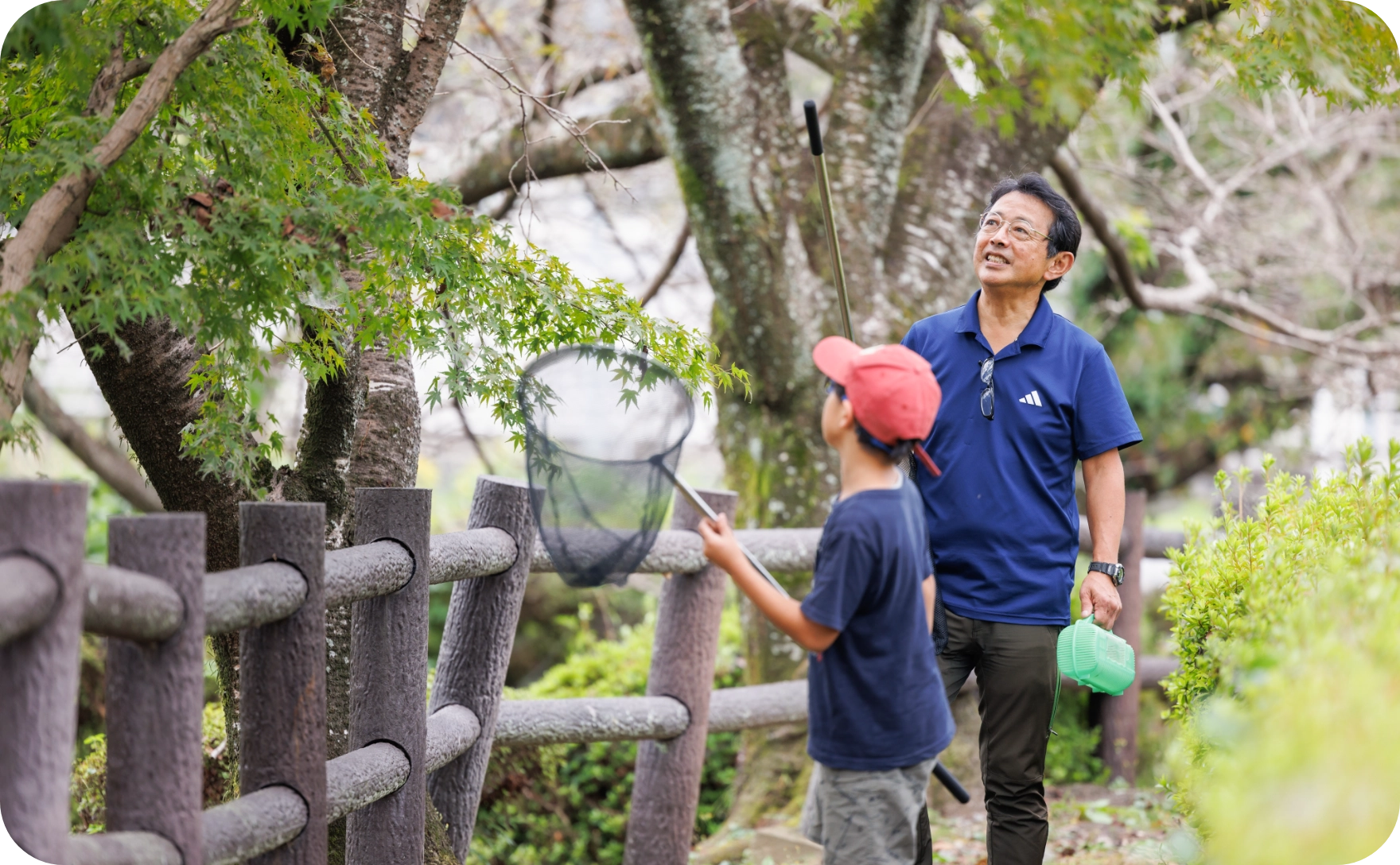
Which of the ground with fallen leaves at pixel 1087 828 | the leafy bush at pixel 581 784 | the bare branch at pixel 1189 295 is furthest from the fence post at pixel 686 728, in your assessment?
the bare branch at pixel 1189 295

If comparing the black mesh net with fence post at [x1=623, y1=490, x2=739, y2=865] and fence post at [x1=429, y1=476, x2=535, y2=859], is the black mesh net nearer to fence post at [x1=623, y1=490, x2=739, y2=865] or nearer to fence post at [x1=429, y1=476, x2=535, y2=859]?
fence post at [x1=429, y1=476, x2=535, y2=859]

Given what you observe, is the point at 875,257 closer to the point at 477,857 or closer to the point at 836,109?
the point at 836,109

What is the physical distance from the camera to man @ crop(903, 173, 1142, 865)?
2826 millimetres

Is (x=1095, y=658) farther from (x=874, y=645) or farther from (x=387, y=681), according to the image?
(x=387, y=681)

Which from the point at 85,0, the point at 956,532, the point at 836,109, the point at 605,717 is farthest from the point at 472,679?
the point at 836,109

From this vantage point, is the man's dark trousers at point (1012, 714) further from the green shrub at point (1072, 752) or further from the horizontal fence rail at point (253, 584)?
the green shrub at point (1072, 752)

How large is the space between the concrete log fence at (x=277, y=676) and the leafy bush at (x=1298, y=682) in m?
1.72

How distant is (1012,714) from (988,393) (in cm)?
81

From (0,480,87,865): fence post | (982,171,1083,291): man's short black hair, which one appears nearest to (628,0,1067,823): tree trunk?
(982,171,1083,291): man's short black hair

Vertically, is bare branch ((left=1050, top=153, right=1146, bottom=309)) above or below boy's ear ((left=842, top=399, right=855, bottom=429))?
above

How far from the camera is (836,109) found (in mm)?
5148

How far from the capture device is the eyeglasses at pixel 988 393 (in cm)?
287

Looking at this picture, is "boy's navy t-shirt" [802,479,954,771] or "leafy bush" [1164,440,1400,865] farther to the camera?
"boy's navy t-shirt" [802,479,954,771]

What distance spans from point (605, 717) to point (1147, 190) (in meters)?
6.69
